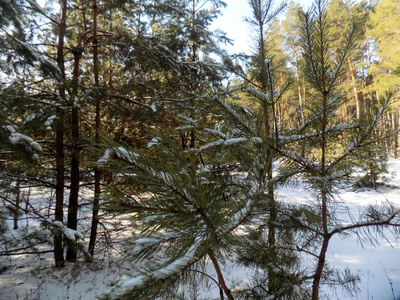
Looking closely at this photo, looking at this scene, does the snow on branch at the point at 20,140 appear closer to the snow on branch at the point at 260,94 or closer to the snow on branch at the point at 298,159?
the snow on branch at the point at 260,94

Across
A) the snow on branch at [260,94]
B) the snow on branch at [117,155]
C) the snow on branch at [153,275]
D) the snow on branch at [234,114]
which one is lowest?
the snow on branch at [153,275]

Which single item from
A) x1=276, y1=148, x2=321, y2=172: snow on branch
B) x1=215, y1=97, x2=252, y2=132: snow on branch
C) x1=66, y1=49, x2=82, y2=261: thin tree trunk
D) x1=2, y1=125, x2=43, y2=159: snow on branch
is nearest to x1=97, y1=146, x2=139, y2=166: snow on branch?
x1=215, y1=97, x2=252, y2=132: snow on branch

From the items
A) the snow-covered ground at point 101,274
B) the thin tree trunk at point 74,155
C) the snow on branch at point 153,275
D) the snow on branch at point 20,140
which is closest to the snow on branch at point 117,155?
the snow on branch at point 153,275

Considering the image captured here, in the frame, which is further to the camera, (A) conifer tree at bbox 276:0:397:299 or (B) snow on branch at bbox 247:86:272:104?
(B) snow on branch at bbox 247:86:272:104

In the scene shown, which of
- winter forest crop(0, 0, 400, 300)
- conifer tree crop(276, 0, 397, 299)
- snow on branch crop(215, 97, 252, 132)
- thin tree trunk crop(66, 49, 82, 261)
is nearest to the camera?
winter forest crop(0, 0, 400, 300)

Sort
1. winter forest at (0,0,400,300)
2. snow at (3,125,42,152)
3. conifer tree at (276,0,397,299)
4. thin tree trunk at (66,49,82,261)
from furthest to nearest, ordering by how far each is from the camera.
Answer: thin tree trunk at (66,49,82,261) < snow at (3,125,42,152) < conifer tree at (276,0,397,299) < winter forest at (0,0,400,300)

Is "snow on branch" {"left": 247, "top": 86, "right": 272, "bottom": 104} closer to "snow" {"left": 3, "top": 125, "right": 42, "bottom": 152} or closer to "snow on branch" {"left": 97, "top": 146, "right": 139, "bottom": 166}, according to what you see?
"snow on branch" {"left": 97, "top": 146, "right": 139, "bottom": 166}

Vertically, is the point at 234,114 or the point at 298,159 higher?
the point at 234,114

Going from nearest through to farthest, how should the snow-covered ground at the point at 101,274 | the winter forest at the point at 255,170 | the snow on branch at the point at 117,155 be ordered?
the snow on branch at the point at 117,155, the winter forest at the point at 255,170, the snow-covered ground at the point at 101,274

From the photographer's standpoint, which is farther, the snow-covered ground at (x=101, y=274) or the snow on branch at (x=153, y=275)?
the snow-covered ground at (x=101, y=274)

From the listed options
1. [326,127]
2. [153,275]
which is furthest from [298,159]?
[153,275]

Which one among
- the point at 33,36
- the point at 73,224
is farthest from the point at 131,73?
the point at 73,224

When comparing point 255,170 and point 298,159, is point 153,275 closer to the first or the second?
point 255,170

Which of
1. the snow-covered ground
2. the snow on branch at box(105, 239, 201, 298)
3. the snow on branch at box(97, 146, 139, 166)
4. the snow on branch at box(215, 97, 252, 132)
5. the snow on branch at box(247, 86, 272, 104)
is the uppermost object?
the snow on branch at box(247, 86, 272, 104)
